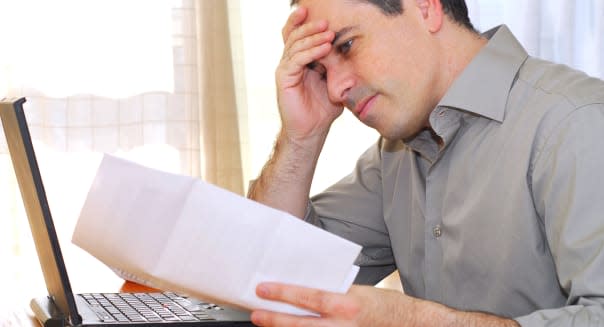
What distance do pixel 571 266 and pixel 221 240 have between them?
0.44m

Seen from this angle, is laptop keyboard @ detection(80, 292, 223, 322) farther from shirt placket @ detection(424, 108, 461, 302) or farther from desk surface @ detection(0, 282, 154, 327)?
shirt placket @ detection(424, 108, 461, 302)

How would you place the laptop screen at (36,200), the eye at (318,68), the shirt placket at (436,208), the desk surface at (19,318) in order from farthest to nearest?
the eye at (318,68)
the shirt placket at (436,208)
the desk surface at (19,318)
the laptop screen at (36,200)

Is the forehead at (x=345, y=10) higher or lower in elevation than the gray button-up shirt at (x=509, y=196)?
higher

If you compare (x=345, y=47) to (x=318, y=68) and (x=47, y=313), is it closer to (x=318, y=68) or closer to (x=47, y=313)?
(x=318, y=68)

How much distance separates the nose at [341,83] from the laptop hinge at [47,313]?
52 cm

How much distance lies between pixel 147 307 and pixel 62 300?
124mm

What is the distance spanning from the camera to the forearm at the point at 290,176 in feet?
5.17

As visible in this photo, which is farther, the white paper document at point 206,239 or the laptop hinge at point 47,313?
the laptop hinge at point 47,313

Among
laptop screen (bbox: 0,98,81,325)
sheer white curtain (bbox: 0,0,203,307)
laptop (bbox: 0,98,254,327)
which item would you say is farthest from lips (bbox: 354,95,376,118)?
sheer white curtain (bbox: 0,0,203,307)

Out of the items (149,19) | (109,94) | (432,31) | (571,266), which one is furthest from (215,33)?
(571,266)

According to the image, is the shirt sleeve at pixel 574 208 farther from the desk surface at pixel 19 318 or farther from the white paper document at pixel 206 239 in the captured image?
the desk surface at pixel 19 318

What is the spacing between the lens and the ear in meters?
1.36

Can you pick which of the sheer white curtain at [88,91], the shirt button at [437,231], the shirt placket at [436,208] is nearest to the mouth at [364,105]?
the shirt placket at [436,208]

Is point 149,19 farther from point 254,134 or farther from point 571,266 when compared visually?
point 571,266
